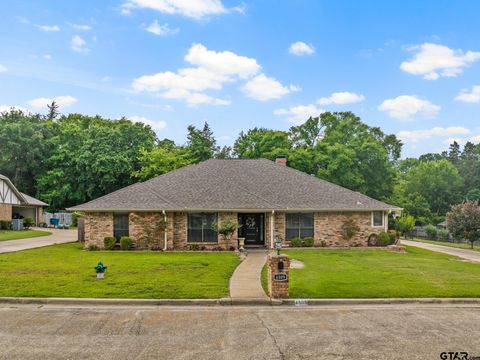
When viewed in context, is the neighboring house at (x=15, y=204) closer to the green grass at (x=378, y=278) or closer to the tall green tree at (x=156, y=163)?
the tall green tree at (x=156, y=163)

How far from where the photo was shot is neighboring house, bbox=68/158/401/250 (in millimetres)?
22766

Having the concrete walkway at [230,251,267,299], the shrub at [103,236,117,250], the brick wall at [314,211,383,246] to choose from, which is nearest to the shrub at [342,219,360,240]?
the brick wall at [314,211,383,246]

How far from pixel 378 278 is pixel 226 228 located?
407 inches

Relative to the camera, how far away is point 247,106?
35344 millimetres

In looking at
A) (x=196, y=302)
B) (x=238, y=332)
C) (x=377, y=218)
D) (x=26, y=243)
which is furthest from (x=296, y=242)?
(x=26, y=243)

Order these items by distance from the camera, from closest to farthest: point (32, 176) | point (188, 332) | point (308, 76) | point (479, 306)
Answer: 1. point (188, 332)
2. point (479, 306)
3. point (308, 76)
4. point (32, 176)

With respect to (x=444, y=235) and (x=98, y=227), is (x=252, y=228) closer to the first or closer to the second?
(x=98, y=227)

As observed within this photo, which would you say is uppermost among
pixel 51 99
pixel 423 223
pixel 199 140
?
pixel 51 99

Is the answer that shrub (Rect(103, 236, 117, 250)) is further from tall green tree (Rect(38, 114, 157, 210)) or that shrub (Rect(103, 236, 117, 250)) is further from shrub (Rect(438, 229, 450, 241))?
shrub (Rect(438, 229, 450, 241))

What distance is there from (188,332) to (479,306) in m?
7.43

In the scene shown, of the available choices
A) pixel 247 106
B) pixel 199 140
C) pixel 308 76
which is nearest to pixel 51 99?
pixel 199 140

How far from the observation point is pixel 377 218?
2469 cm

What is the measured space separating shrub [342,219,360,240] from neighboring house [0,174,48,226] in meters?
30.6

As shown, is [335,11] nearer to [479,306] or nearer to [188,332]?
[479,306]
